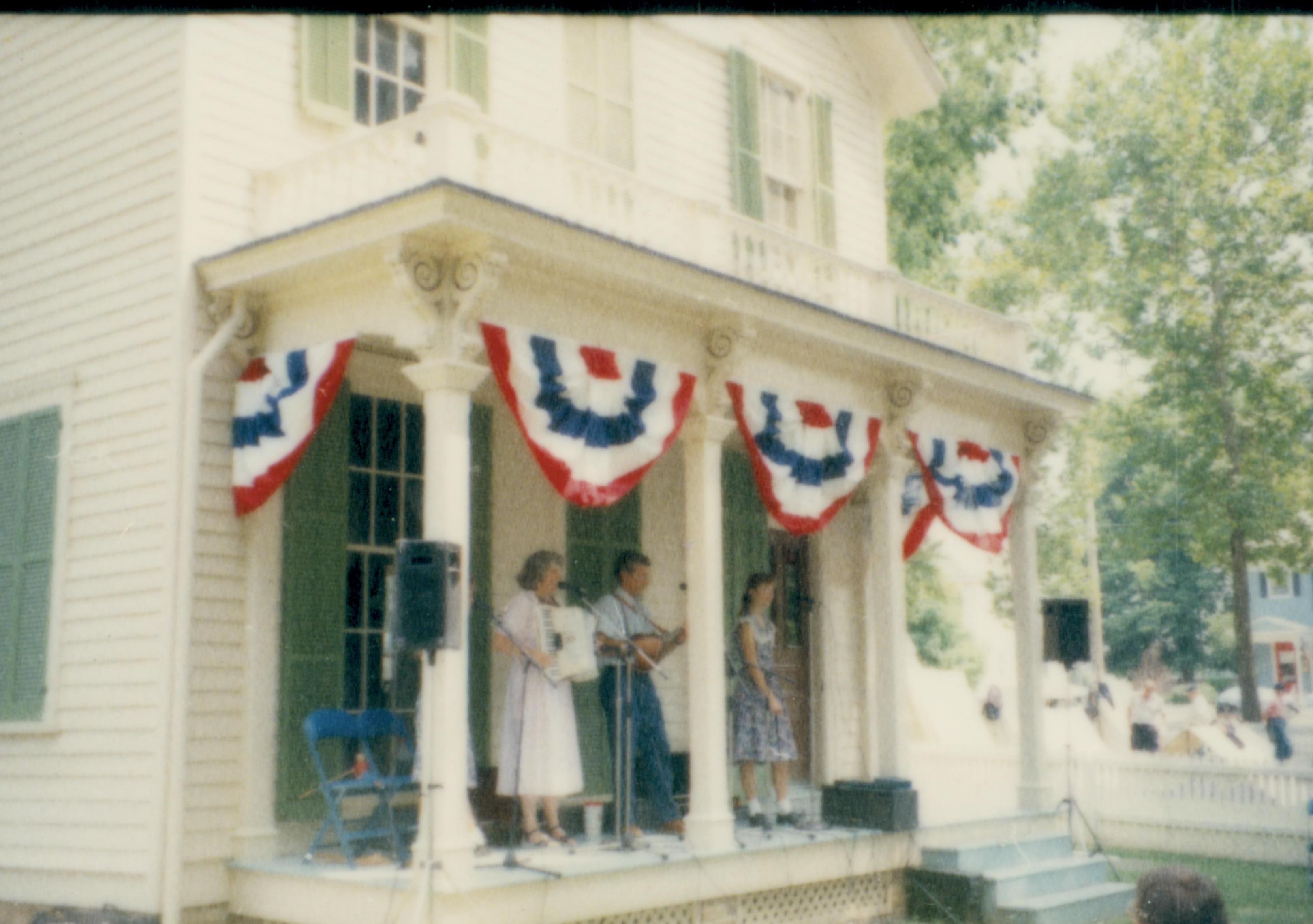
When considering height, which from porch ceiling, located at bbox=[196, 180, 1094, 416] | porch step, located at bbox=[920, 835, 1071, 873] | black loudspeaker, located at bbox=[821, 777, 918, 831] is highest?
porch ceiling, located at bbox=[196, 180, 1094, 416]

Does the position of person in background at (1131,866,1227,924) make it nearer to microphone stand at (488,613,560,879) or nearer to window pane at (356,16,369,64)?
microphone stand at (488,613,560,879)

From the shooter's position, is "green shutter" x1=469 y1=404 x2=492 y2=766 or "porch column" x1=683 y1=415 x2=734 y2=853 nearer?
"porch column" x1=683 y1=415 x2=734 y2=853

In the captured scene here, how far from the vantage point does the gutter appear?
743 cm

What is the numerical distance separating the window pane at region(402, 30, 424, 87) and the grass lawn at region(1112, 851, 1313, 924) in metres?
7.95

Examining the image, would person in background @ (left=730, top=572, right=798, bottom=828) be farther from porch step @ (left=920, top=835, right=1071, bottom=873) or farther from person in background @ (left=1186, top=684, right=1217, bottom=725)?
person in background @ (left=1186, top=684, right=1217, bottom=725)

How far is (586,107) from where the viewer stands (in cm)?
1095

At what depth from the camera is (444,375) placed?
278 inches

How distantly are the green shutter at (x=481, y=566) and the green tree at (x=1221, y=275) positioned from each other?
16.5 m

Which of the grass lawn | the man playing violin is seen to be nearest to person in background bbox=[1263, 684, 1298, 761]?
the grass lawn

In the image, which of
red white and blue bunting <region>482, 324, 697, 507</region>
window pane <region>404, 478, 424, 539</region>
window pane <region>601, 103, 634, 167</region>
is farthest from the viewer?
window pane <region>601, 103, 634, 167</region>

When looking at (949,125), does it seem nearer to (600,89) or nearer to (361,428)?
(600,89)

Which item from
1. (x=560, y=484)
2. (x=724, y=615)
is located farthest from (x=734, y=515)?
(x=560, y=484)

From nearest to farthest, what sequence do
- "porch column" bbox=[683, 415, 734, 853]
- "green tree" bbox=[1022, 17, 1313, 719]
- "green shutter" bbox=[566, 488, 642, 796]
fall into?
"porch column" bbox=[683, 415, 734, 853] → "green shutter" bbox=[566, 488, 642, 796] → "green tree" bbox=[1022, 17, 1313, 719]

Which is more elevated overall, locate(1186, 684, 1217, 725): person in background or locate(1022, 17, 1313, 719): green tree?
locate(1022, 17, 1313, 719): green tree
